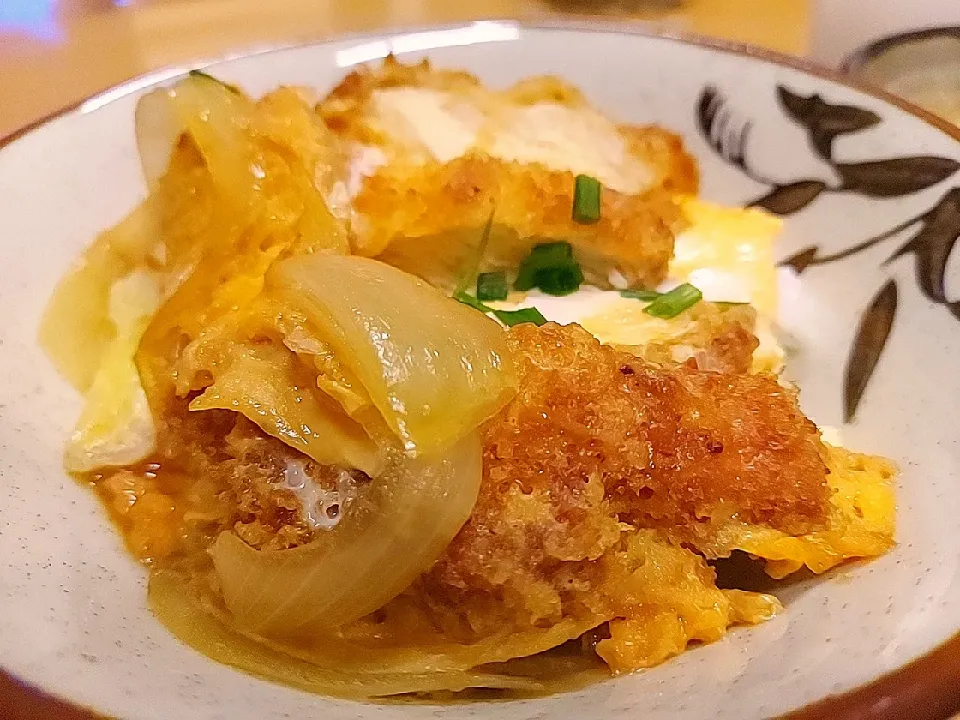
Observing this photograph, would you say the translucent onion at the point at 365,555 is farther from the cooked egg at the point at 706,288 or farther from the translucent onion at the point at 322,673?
the cooked egg at the point at 706,288

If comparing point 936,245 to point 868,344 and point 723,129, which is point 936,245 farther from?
point 723,129

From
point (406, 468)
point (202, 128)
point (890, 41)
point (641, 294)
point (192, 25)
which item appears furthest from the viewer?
point (192, 25)

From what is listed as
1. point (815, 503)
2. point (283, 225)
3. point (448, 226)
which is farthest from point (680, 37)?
point (815, 503)

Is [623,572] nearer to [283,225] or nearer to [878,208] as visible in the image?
[283,225]

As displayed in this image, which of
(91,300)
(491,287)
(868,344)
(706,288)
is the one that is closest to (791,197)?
(706,288)

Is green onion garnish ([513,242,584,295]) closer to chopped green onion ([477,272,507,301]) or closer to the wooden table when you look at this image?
chopped green onion ([477,272,507,301])

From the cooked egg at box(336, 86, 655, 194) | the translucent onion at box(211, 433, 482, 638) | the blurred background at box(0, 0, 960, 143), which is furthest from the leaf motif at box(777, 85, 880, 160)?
the translucent onion at box(211, 433, 482, 638)
